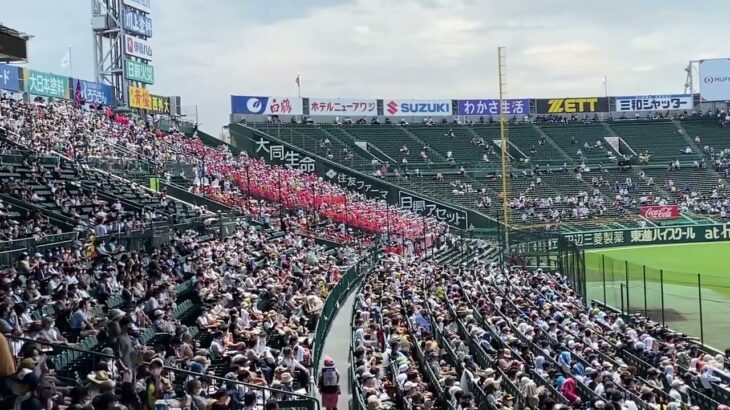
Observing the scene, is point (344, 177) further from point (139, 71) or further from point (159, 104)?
point (139, 71)

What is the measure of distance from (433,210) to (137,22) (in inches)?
811

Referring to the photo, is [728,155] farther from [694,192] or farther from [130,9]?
[130,9]

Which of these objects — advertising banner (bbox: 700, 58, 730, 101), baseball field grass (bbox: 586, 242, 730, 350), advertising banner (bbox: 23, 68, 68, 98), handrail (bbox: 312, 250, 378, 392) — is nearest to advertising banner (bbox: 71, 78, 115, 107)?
advertising banner (bbox: 23, 68, 68, 98)

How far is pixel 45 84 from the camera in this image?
4431 centimetres

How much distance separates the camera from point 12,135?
3078 cm

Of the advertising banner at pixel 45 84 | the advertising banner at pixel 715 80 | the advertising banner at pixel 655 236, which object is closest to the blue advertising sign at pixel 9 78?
the advertising banner at pixel 45 84

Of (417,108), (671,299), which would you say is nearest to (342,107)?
(417,108)

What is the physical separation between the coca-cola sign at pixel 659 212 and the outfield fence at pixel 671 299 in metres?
18.5

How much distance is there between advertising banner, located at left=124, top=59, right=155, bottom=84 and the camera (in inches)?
2004

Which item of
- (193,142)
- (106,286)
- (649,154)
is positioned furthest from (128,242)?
(649,154)

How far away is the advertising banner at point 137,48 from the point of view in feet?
166

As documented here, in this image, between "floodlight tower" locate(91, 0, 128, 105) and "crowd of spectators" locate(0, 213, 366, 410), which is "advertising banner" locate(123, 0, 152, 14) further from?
"crowd of spectators" locate(0, 213, 366, 410)

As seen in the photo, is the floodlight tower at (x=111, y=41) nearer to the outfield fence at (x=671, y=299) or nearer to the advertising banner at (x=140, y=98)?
the advertising banner at (x=140, y=98)

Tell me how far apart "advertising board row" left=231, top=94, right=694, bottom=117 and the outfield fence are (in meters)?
32.9
